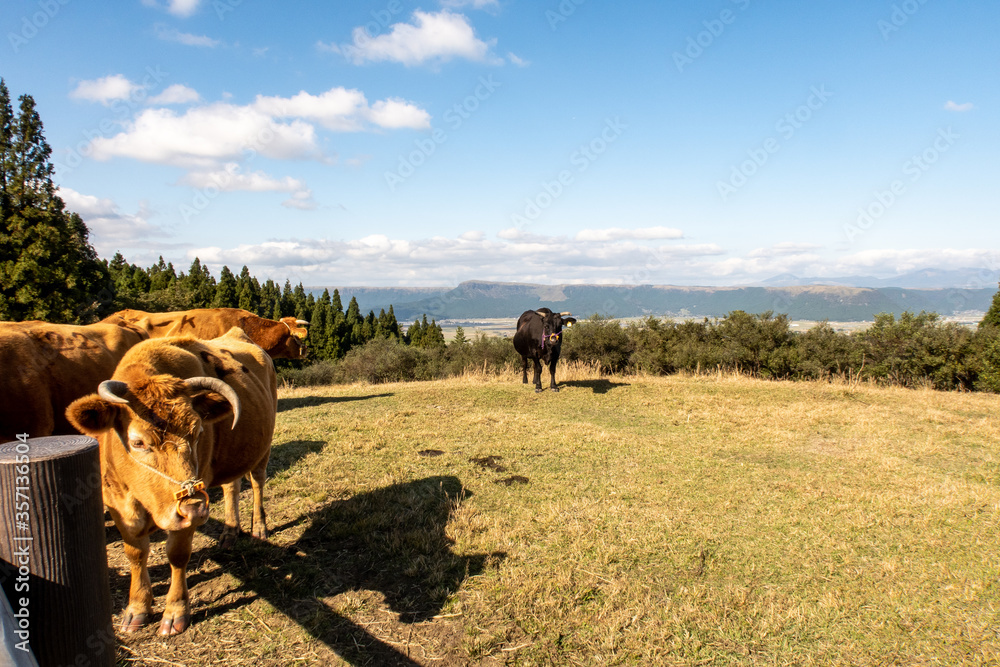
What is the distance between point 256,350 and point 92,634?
4371 millimetres

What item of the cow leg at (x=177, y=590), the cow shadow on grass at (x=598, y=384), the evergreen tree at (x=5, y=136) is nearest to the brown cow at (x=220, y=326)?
the cow leg at (x=177, y=590)

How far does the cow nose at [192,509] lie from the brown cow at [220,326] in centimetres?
603

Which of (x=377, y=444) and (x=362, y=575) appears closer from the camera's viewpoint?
(x=362, y=575)

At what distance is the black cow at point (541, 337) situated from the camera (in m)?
13.7

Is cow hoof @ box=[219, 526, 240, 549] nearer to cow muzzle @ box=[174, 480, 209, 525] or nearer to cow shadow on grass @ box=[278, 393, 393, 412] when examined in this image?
cow muzzle @ box=[174, 480, 209, 525]

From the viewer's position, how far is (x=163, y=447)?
133 inches

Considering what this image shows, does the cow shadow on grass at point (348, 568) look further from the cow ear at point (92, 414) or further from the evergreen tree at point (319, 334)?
the evergreen tree at point (319, 334)

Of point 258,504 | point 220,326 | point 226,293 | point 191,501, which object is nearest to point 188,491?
point 191,501

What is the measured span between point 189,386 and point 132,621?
1901 mm

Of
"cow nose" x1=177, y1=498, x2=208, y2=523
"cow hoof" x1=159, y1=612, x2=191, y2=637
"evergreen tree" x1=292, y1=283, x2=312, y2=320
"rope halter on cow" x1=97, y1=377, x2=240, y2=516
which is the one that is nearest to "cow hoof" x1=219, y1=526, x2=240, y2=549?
"cow hoof" x1=159, y1=612, x2=191, y2=637

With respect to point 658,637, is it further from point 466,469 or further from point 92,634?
point 466,469

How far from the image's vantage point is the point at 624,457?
8.11 metres

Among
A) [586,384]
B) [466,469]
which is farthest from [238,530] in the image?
[586,384]

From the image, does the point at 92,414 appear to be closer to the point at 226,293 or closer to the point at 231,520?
the point at 231,520
